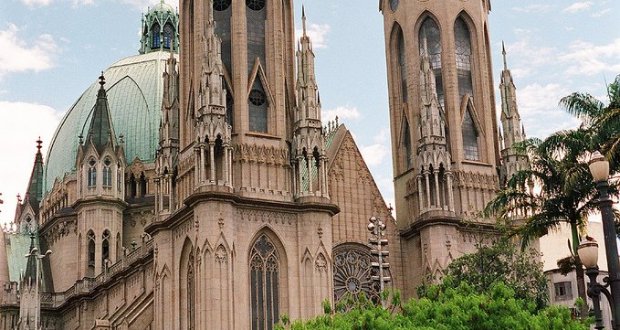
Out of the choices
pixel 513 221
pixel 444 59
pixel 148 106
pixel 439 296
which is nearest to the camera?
pixel 439 296

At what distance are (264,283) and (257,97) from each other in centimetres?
849

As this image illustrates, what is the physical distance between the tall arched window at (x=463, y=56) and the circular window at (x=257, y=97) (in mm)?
10955

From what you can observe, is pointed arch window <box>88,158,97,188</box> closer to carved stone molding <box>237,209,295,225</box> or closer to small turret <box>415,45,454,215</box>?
small turret <box>415,45,454,215</box>

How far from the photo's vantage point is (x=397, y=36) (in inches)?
2140

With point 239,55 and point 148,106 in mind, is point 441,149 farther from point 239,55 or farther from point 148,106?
point 148,106

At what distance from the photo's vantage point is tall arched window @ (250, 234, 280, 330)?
43125 mm

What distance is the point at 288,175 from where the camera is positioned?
149 ft

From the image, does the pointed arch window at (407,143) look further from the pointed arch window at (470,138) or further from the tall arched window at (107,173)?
the tall arched window at (107,173)

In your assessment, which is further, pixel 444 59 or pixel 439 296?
pixel 444 59

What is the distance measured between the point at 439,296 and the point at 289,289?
43.4 ft

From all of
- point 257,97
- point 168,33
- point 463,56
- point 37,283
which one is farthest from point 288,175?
point 168,33

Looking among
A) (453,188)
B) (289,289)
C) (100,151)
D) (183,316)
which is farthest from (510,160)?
(100,151)

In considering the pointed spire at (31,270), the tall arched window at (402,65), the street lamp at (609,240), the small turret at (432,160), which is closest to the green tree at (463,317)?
the street lamp at (609,240)

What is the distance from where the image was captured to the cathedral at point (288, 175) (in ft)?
142
